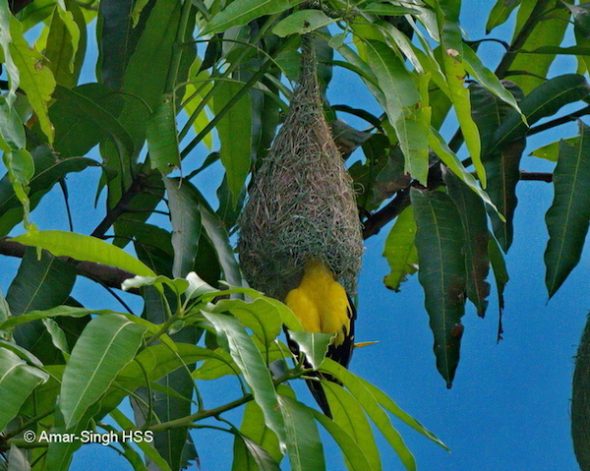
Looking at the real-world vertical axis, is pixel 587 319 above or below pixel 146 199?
above

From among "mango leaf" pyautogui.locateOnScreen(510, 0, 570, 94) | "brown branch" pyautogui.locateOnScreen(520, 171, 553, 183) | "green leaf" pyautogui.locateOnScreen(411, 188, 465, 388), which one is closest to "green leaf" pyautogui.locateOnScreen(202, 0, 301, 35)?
"green leaf" pyautogui.locateOnScreen(411, 188, 465, 388)

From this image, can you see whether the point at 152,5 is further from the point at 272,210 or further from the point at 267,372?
the point at 267,372

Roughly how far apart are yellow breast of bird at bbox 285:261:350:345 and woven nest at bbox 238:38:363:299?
2 cm

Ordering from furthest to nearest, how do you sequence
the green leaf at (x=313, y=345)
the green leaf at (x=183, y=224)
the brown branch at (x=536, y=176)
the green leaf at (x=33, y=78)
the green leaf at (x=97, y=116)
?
the brown branch at (x=536, y=176) < the green leaf at (x=97, y=116) < the green leaf at (x=183, y=224) < the green leaf at (x=33, y=78) < the green leaf at (x=313, y=345)

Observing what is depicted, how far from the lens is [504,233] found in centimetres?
196

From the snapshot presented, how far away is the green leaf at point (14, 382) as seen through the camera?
1.20 meters

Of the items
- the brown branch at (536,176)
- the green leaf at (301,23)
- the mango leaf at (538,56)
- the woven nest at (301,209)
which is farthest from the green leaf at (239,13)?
the mango leaf at (538,56)

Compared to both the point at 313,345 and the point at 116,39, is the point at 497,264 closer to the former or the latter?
the point at 116,39

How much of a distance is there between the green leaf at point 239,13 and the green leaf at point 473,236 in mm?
629

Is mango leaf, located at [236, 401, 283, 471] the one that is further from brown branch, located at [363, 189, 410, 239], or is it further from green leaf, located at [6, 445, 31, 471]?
brown branch, located at [363, 189, 410, 239]

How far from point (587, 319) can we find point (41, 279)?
A: 104cm

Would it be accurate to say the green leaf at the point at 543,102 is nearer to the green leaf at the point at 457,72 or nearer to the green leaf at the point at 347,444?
the green leaf at the point at 457,72

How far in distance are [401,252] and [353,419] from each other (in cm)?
76

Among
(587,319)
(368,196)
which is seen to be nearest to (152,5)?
(368,196)
